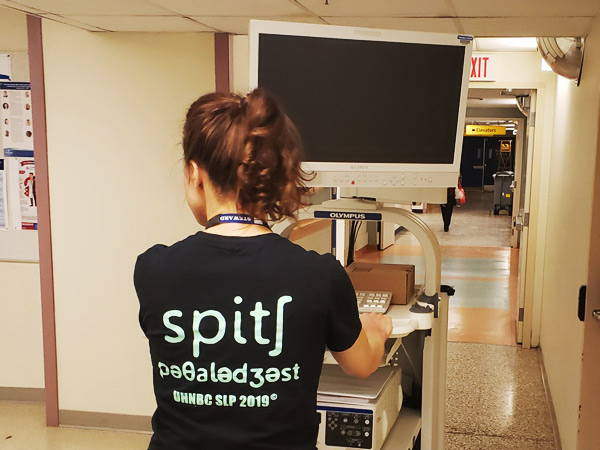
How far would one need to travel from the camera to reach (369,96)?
2094 millimetres

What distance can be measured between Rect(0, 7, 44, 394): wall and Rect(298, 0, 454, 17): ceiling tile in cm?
244

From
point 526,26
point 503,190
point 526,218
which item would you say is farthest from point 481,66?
point 503,190

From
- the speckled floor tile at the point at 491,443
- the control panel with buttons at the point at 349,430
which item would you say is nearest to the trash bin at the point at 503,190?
the speckled floor tile at the point at 491,443

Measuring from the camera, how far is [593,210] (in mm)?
2520

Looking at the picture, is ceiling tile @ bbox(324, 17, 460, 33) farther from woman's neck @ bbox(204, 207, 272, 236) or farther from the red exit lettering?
the red exit lettering

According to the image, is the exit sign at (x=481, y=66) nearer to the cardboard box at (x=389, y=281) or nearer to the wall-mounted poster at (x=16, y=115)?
the cardboard box at (x=389, y=281)

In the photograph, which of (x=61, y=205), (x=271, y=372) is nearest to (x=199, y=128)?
(x=271, y=372)

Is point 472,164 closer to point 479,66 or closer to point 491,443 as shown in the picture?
point 479,66

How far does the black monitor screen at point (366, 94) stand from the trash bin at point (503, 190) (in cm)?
1449

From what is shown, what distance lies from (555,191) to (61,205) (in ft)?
10.6

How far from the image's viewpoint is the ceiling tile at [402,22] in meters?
2.95

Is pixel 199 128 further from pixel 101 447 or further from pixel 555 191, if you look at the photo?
pixel 555 191

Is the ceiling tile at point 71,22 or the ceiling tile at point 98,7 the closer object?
the ceiling tile at point 98,7

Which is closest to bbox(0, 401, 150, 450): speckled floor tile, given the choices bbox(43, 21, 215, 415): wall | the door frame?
bbox(43, 21, 215, 415): wall
